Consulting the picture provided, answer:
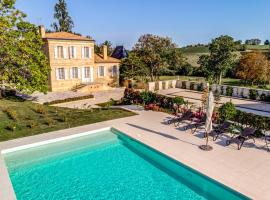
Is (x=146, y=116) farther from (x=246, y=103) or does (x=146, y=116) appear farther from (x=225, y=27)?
(x=225, y=27)

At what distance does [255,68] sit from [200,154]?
25511 millimetres

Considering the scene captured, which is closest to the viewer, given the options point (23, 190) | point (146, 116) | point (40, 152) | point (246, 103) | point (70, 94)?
point (23, 190)

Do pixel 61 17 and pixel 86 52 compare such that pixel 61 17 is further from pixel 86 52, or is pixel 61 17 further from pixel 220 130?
pixel 220 130

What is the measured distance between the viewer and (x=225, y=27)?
3341cm

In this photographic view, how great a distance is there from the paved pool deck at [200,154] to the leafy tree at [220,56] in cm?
1984

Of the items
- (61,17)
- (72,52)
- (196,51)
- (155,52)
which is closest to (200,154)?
(72,52)

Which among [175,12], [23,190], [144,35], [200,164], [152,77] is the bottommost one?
[23,190]

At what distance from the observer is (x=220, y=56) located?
3209 cm

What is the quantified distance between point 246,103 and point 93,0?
21317 millimetres

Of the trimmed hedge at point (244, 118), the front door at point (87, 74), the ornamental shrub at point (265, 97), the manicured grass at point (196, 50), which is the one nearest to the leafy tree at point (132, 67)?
the front door at point (87, 74)

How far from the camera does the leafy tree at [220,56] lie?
31.4m

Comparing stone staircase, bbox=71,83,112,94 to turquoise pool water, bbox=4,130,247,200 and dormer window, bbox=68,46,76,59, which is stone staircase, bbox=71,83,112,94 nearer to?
dormer window, bbox=68,46,76,59

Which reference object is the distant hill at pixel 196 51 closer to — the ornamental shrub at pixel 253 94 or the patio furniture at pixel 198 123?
the ornamental shrub at pixel 253 94

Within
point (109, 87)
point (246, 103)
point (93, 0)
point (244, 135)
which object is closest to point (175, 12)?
point (93, 0)
